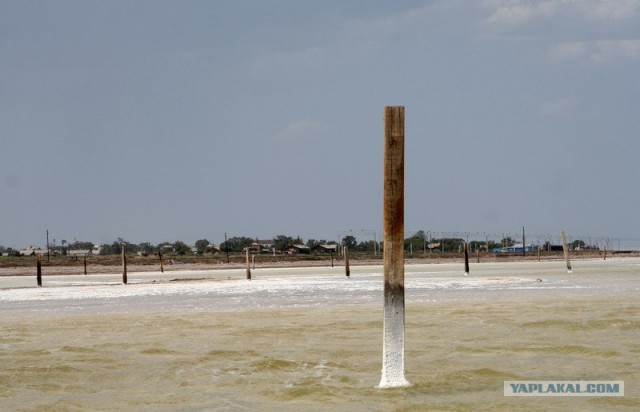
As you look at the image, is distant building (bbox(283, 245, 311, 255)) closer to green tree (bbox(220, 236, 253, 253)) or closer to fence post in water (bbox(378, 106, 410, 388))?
green tree (bbox(220, 236, 253, 253))

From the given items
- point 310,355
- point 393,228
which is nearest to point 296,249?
point 310,355

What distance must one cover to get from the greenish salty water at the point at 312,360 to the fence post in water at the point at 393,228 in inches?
31.5

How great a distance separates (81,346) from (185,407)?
5.85 m

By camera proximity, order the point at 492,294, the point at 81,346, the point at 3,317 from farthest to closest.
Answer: the point at 492,294
the point at 3,317
the point at 81,346

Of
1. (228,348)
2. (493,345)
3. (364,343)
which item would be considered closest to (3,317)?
(228,348)

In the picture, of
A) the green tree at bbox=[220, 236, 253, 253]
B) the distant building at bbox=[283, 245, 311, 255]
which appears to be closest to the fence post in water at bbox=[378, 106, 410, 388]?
the distant building at bbox=[283, 245, 311, 255]

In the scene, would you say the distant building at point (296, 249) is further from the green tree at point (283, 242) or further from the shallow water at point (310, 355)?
→ the shallow water at point (310, 355)

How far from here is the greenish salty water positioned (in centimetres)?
1000

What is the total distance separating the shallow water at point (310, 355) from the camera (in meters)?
10.1

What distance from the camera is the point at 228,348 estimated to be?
46.9 ft

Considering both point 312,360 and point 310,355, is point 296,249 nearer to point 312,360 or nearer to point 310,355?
point 310,355

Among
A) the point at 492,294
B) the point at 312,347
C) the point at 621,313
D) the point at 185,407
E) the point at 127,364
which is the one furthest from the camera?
the point at 492,294

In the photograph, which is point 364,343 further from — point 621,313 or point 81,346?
point 621,313

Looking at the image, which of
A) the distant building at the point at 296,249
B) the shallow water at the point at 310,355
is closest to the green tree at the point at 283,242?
the distant building at the point at 296,249
